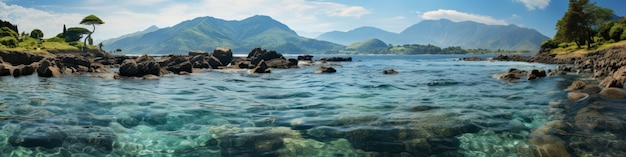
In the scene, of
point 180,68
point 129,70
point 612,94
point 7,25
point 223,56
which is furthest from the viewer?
point 7,25

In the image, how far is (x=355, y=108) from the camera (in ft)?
56.1

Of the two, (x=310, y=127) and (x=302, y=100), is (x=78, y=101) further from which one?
(x=310, y=127)

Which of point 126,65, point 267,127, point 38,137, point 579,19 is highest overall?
point 579,19

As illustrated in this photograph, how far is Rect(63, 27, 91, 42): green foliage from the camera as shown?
122250 millimetres

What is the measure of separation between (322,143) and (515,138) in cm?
590

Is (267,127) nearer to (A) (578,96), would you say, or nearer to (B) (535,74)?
(A) (578,96)

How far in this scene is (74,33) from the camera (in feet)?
405

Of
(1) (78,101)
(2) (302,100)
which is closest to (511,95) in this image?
(2) (302,100)

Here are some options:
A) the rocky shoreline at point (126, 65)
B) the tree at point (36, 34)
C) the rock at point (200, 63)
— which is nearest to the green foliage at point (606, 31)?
the rocky shoreline at point (126, 65)

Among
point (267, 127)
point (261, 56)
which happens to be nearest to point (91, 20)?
point (261, 56)

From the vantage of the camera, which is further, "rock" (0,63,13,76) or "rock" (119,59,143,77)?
"rock" (119,59,143,77)

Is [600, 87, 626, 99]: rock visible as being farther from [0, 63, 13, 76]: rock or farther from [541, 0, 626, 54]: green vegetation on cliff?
[541, 0, 626, 54]: green vegetation on cliff

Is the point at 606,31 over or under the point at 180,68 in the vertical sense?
over

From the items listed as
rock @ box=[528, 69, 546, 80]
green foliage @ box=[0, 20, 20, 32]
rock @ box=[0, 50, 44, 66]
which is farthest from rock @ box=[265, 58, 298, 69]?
green foliage @ box=[0, 20, 20, 32]
